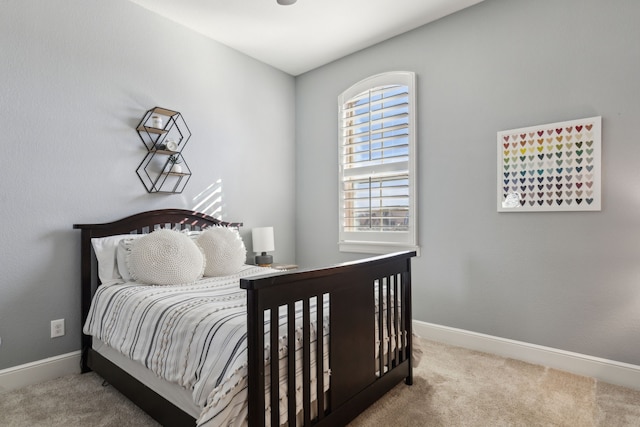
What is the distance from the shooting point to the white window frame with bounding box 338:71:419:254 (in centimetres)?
307

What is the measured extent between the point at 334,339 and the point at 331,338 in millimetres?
24

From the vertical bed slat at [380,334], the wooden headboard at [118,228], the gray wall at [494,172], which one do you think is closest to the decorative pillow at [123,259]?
the wooden headboard at [118,228]

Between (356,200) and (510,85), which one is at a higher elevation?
(510,85)

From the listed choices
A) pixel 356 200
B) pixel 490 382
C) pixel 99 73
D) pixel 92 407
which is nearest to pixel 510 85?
pixel 356 200

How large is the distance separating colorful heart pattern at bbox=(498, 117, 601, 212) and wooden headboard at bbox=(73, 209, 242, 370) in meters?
2.44

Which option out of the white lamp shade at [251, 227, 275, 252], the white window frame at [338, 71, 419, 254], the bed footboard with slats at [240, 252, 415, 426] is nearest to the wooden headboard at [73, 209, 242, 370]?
the white lamp shade at [251, 227, 275, 252]

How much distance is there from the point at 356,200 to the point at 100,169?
2141mm

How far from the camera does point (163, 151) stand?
9.29 ft

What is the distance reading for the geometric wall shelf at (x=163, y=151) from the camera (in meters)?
2.78

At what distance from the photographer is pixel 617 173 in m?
2.20

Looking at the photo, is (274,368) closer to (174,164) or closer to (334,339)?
(334,339)

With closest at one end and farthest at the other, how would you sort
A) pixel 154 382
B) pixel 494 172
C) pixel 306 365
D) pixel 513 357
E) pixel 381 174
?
pixel 306 365 < pixel 154 382 < pixel 513 357 < pixel 494 172 < pixel 381 174

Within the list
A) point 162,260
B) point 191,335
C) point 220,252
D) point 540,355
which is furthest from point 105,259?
point 540,355

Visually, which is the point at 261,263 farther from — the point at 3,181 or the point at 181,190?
the point at 3,181
